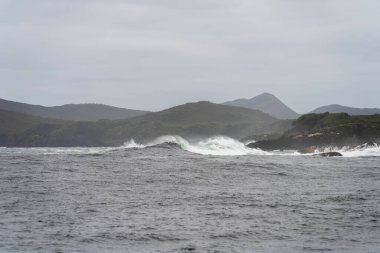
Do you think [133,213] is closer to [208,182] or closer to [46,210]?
[46,210]

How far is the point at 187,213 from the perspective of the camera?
71.7 feet

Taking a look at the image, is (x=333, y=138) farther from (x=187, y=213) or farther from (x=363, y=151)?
(x=187, y=213)

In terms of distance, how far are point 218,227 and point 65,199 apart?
1014cm

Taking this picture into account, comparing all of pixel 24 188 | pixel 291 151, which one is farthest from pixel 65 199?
pixel 291 151

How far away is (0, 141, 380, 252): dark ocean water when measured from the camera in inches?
650

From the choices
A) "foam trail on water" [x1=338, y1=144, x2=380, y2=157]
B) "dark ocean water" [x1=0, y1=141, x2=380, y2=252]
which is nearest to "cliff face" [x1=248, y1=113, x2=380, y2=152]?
"foam trail on water" [x1=338, y1=144, x2=380, y2=157]

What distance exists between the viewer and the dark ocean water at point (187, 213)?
1652 cm

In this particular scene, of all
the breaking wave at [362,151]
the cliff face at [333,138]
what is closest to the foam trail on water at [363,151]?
the breaking wave at [362,151]

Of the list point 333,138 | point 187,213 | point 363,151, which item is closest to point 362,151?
point 363,151

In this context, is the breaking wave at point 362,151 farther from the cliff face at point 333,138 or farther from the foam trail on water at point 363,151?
the cliff face at point 333,138

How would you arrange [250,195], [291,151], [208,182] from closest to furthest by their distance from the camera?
1. [250,195]
2. [208,182]
3. [291,151]

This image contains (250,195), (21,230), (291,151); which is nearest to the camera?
(21,230)

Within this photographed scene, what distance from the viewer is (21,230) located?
18.2m

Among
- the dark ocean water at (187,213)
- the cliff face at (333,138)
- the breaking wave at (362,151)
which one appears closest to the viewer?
the dark ocean water at (187,213)
